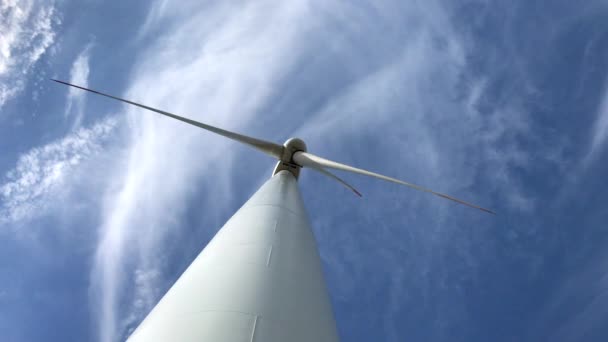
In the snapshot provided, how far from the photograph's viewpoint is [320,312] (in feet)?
23.2

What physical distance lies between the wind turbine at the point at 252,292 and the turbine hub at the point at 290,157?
10411mm

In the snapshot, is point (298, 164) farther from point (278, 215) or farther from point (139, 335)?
point (139, 335)

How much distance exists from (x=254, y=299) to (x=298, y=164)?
1536 cm

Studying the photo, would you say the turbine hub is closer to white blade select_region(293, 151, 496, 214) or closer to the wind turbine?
white blade select_region(293, 151, 496, 214)

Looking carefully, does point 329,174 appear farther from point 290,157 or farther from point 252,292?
point 252,292

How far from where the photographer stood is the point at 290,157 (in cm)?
2164

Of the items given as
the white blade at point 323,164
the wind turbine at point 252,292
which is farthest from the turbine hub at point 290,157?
the wind turbine at point 252,292

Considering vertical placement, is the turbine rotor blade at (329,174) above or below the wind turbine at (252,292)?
above

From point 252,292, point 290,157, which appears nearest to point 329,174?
point 290,157

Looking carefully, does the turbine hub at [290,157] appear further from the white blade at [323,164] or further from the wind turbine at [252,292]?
the wind turbine at [252,292]

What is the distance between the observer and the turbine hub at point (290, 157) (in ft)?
69.7

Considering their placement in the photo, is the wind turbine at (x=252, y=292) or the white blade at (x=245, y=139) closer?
the wind turbine at (x=252, y=292)

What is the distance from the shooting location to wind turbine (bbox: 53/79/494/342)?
5.82 m

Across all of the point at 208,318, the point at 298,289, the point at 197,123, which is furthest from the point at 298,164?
the point at 208,318
